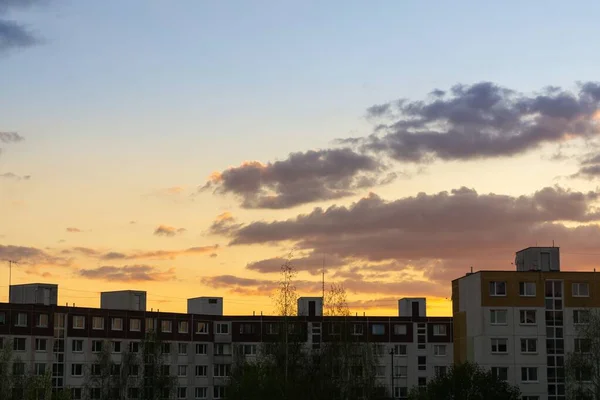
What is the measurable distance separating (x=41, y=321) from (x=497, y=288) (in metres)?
65.1

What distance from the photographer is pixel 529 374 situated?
424 feet

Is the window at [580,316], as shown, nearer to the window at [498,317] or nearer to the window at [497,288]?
the window at [498,317]

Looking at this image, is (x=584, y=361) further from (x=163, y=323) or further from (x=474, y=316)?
(x=163, y=323)

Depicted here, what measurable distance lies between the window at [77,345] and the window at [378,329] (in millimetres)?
53482

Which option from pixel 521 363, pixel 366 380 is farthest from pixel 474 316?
pixel 366 380

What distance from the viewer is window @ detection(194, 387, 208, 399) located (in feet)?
595

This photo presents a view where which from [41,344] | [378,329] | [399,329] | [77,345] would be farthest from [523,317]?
[41,344]

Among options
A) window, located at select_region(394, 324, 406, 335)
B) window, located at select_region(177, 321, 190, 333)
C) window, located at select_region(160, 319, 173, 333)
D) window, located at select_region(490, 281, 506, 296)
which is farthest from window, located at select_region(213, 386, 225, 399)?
window, located at select_region(490, 281, 506, 296)

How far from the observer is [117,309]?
562 feet

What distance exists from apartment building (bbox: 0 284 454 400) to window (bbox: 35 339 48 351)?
14 centimetres

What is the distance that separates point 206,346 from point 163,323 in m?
11.8

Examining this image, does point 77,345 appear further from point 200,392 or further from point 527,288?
point 527,288

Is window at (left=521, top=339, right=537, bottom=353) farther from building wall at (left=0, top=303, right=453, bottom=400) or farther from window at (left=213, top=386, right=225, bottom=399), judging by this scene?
window at (left=213, top=386, right=225, bottom=399)

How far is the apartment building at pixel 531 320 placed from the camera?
12938 cm
